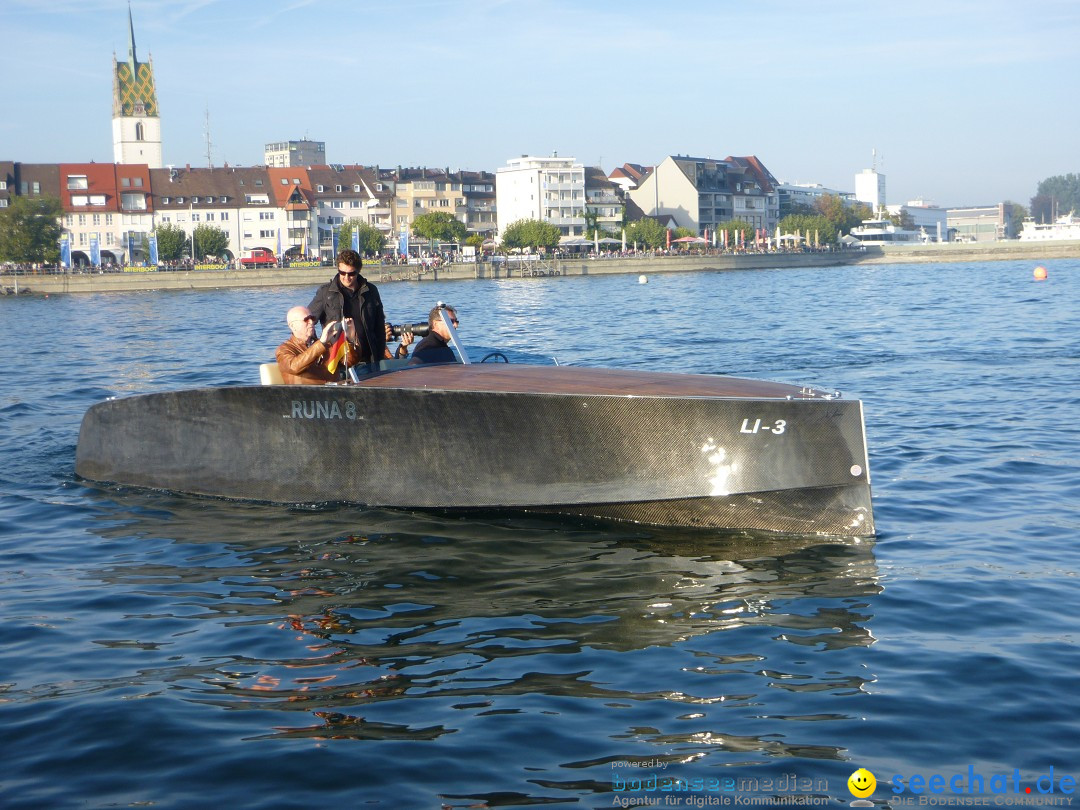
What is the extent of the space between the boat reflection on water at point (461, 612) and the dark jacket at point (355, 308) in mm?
1470

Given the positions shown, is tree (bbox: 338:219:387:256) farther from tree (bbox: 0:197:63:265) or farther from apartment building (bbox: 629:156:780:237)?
apartment building (bbox: 629:156:780:237)

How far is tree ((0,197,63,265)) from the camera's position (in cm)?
8488

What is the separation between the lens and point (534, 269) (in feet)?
317

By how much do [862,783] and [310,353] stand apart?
593 cm

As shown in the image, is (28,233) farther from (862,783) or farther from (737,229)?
(862,783)

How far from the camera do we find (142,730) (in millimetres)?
5117

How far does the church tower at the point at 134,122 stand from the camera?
141 metres

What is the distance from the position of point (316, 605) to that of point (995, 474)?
6848mm

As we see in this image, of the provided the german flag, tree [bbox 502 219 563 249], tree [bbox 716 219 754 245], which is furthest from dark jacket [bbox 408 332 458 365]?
tree [bbox 716 219 754 245]

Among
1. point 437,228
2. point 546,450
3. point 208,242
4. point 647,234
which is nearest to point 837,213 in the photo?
point 647,234

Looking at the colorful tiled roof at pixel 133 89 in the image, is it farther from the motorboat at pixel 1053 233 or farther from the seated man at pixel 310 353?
the seated man at pixel 310 353

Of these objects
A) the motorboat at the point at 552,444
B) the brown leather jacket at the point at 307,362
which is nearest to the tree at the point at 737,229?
the brown leather jacket at the point at 307,362

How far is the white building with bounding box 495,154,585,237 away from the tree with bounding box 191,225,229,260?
3243cm

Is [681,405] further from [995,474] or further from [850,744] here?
[995,474]
